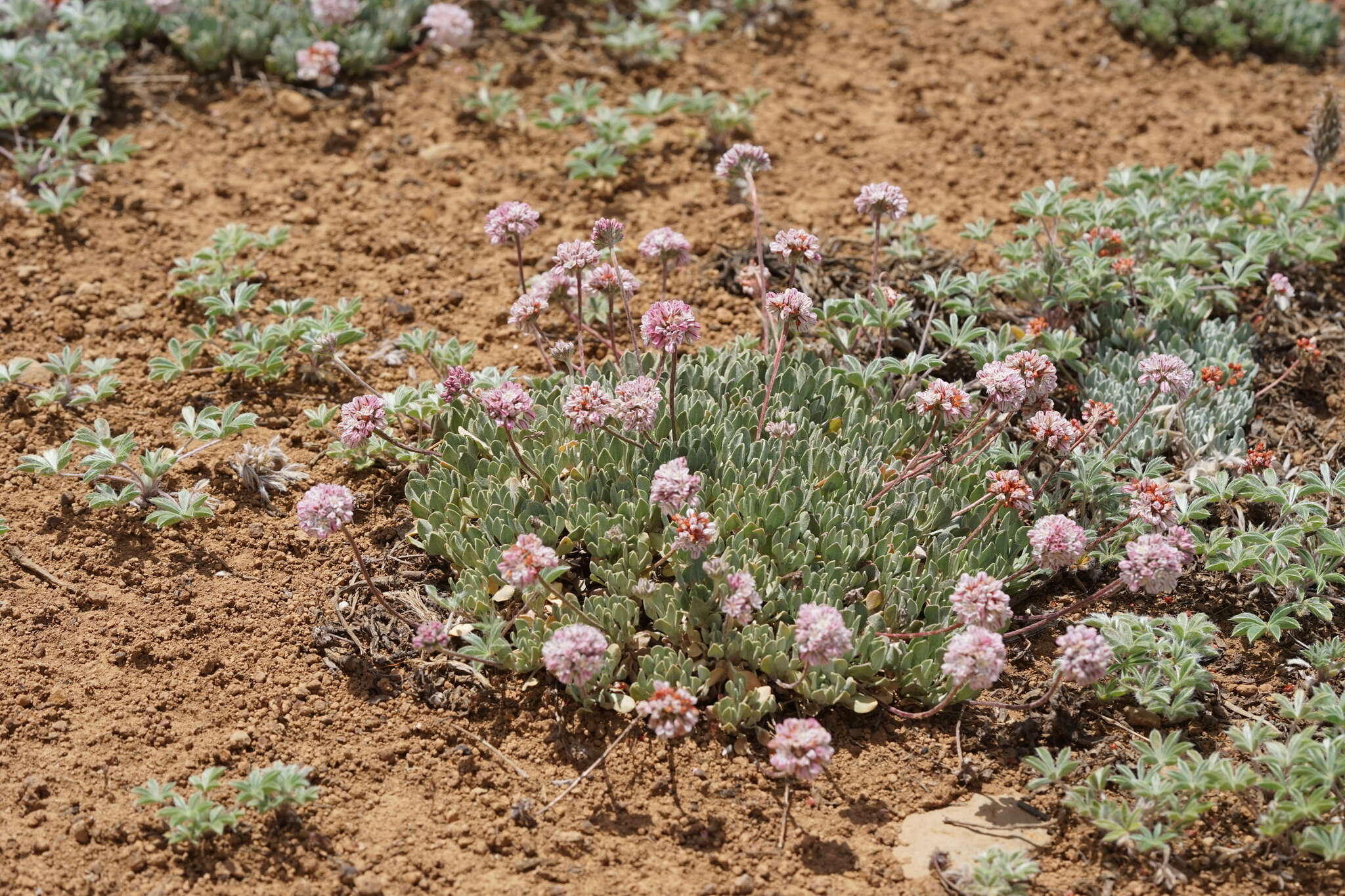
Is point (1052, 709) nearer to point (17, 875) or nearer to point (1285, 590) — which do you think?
point (1285, 590)

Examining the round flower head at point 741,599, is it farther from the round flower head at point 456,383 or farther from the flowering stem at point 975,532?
the round flower head at point 456,383

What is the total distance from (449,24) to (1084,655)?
18.0 feet

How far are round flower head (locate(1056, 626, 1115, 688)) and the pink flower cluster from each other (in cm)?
176

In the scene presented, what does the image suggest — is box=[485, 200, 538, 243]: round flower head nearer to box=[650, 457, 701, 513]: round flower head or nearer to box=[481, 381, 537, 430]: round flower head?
box=[481, 381, 537, 430]: round flower head

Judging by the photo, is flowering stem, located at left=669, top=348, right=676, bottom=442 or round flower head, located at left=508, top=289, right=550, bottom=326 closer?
flowering stem, located at left=669, top=348, right=676, bottom=442

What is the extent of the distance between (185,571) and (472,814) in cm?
163

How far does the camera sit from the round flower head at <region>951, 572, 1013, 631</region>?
401 cm

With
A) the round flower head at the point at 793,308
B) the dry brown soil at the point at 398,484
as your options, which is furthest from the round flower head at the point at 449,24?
the round flower head at the point at 793,308

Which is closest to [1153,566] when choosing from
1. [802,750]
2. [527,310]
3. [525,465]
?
[802,750]

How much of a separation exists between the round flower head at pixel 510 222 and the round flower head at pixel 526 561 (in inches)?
61.2

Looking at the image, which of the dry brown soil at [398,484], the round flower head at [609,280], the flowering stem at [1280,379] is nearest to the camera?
the dry brown soil at [398,484]

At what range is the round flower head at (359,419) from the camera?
4.46 meters

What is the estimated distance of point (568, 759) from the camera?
4195mm

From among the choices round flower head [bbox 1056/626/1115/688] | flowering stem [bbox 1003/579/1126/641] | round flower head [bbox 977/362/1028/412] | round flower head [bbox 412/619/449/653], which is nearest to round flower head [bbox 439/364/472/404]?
round flower head [bbox 412/619/449/653]
